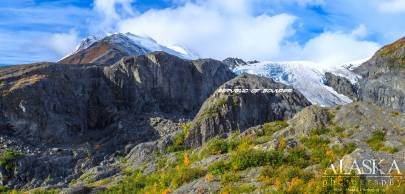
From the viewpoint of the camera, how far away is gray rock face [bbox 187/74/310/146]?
5250 cm

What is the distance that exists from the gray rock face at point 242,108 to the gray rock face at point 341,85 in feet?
127

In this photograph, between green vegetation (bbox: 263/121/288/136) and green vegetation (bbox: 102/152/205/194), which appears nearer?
green vegetation (bbox: 102/152/205/194)

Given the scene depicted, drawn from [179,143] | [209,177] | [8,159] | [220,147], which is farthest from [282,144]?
[8,159]

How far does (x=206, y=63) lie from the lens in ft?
302

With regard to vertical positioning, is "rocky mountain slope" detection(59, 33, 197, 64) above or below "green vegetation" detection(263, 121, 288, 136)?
above

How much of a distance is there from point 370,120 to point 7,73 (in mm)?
62174

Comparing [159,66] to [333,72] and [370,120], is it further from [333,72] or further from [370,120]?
[370,120]

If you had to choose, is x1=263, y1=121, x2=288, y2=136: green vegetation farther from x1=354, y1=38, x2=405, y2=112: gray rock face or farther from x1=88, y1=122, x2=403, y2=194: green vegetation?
x1=354, y1=38, x2=405, y2=112: gray rock face

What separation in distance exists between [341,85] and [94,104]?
52715 mm

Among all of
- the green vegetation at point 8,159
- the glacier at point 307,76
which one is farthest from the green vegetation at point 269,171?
the glacier at point 307,76

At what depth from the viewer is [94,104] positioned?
258ft

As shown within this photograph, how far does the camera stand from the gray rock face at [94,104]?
193 feet

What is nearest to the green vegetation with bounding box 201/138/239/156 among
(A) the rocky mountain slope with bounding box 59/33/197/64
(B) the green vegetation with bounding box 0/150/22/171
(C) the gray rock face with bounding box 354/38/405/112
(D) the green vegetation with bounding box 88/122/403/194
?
(D) the green vegetation with bounding box 88/122/403/194

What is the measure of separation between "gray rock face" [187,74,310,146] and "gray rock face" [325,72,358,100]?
38.8 metres
